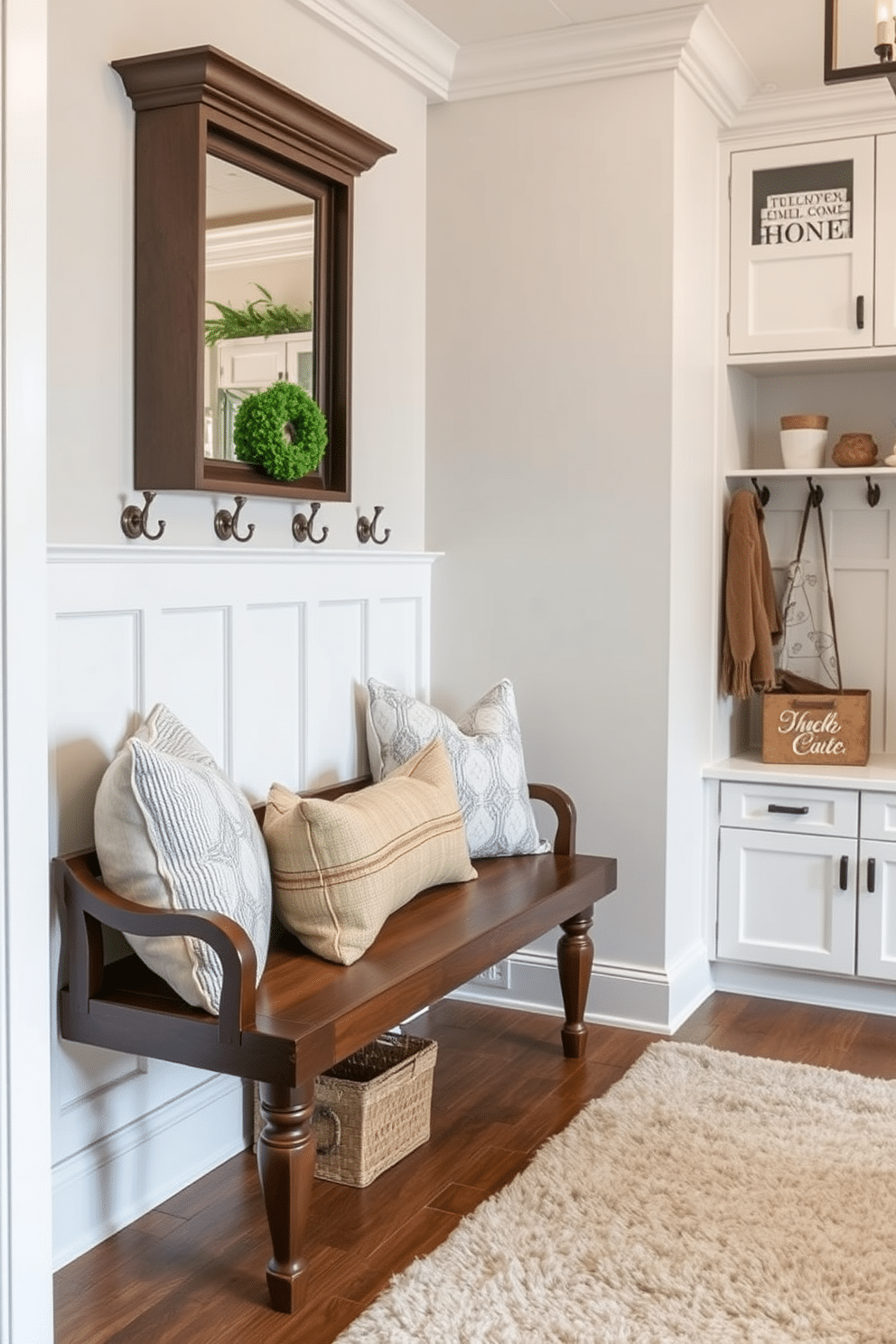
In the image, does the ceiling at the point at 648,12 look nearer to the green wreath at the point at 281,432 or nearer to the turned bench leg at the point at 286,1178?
the green wreath at the point at 281,432

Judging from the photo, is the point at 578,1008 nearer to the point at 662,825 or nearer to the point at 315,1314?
the point at 662,825

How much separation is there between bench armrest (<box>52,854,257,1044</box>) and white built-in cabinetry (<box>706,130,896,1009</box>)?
2.02 meters

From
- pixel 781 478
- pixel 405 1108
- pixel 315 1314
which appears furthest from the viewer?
pixel 781 478

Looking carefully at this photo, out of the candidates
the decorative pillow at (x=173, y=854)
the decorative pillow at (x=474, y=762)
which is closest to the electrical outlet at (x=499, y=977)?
the decorative pillow at (x=474, y=762)

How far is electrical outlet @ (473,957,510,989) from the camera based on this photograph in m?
3.86

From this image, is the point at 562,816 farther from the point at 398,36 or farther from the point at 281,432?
the point at 398,36

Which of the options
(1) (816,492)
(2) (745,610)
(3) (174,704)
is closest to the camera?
(3) (174,704)

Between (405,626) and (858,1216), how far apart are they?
186 cm

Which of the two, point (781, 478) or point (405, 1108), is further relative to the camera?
point (781, 478)

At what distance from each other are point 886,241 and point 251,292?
1898mm

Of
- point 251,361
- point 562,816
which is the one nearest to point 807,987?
point 562,816

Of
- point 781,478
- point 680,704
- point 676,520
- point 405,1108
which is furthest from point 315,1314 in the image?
point 781,478

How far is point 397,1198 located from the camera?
2.74m

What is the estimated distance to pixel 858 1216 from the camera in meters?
2.63
